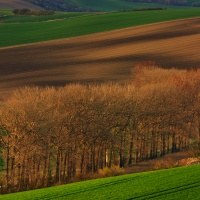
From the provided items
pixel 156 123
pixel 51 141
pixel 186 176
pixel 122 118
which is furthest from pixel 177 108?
pixel 186 176

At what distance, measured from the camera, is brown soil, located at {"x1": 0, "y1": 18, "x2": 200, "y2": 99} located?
351ft

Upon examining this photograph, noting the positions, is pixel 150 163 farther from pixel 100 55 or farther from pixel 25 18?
pixel 25 18

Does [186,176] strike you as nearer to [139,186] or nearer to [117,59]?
[139,186]

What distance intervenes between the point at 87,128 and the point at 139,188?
22.8 metres

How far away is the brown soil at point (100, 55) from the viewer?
106938 mm

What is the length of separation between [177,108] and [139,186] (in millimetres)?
32922

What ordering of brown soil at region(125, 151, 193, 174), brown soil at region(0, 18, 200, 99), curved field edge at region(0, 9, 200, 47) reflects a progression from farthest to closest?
curved field edge at region(0, 9, 200, 47)
brown soil at region(0, 18, 200, 99)
brown soil at region(125, 151, 193, 174)

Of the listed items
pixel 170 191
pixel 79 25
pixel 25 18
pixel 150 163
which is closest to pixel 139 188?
pixel 170 191

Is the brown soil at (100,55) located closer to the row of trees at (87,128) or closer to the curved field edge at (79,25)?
the curved field edge at (79,25)

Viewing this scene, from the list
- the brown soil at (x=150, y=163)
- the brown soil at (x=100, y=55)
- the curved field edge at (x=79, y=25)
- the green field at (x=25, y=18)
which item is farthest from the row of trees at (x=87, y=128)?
the green field at (x=25, y=18)

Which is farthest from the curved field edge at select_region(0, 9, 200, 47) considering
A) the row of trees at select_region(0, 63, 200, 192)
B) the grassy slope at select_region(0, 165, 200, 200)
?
the grassy slope at select_region(0, 165, 200, 200)

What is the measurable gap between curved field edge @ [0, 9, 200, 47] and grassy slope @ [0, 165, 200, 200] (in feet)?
292

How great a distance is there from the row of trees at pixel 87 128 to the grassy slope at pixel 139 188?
1351 cm

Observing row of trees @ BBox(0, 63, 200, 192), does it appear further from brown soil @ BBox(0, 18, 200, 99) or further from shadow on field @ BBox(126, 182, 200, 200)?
brown soil @ BBox(0, 18, 200, 99)
